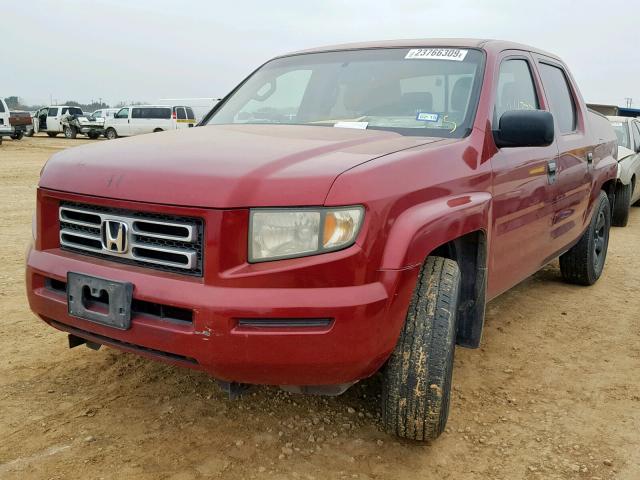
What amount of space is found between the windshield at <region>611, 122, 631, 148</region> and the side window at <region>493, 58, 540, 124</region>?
20.0 feet

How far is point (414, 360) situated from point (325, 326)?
0.47m

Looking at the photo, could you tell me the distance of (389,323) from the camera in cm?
207

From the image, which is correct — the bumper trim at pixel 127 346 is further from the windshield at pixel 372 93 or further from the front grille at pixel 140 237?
the windshield at pixel 372 93

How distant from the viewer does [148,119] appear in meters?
27.5

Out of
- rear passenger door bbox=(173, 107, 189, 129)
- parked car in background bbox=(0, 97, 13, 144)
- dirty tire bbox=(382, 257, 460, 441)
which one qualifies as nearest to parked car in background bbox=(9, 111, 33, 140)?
parked car in background bbox=(0, 97, 13, 144)

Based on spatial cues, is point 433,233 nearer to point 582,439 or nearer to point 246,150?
point 246,150

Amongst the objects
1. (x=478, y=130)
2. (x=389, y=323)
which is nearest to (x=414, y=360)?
(x=389, y=323)

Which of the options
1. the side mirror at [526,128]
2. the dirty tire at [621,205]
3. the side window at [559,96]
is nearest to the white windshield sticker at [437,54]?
the side mirror at [526,128]

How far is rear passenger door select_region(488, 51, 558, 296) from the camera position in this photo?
293 cm

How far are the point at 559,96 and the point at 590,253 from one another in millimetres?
1376

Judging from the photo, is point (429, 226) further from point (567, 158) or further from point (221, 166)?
point (567, 158)

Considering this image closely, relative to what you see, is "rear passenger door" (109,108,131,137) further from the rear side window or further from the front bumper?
the front bumper

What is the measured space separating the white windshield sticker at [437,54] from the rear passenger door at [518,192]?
223mm

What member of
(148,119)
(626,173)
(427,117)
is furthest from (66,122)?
(427,117)
